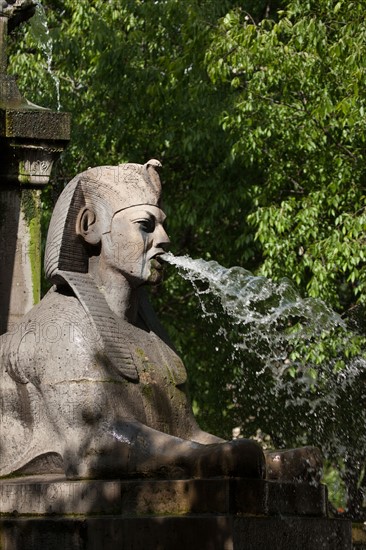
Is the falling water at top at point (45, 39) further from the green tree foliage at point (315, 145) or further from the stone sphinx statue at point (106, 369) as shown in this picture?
the stone sphinx statue at point (106, 369)

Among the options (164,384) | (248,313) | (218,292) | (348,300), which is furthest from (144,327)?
(348,300)

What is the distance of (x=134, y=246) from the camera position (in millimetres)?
8625

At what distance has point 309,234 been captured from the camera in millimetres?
16719

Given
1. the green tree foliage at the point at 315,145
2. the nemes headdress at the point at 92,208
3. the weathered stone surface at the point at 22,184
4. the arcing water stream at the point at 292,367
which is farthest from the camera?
the green tree foliage at the point at 315,145

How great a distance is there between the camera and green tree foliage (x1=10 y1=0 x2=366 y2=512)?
16641mm

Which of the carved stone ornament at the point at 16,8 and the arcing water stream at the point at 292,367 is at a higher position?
the carved stone ornament at the point at 16,8

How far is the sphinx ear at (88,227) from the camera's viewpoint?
8.68m

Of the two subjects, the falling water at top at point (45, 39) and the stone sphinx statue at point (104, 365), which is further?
the falling water at top at point (45, 39)

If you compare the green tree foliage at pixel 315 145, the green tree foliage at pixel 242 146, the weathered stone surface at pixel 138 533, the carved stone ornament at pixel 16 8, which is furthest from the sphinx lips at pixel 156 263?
the green tree foliage at pixel 315 145

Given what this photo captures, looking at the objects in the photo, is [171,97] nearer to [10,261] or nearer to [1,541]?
[10,261]

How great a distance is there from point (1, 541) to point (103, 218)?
215cm

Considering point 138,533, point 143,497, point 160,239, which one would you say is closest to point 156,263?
point 160,239

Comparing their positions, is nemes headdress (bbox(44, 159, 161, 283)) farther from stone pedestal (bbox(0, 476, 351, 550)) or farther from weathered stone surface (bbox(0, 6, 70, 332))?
stone pedestal (bbox(0, 476, 351, 550))

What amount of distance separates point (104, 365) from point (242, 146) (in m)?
9.45
